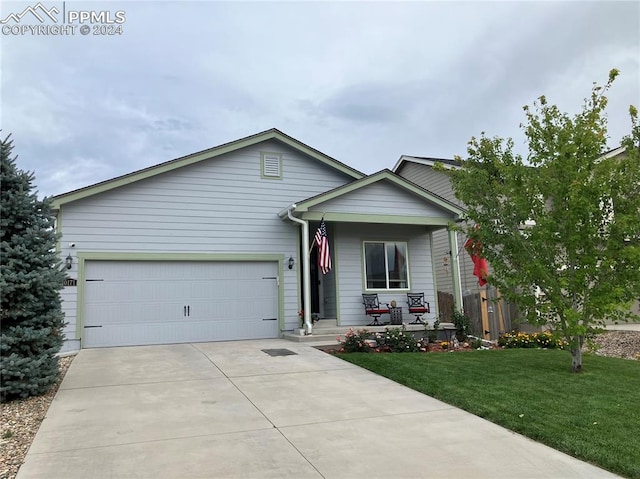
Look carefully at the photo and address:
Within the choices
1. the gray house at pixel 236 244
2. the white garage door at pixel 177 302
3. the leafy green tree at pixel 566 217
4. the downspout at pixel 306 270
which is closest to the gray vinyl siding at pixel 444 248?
the gray house at pixel 236 244

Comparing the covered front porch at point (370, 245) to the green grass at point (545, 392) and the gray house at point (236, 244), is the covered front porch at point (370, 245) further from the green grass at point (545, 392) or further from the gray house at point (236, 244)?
the green grass at point (545, 392)

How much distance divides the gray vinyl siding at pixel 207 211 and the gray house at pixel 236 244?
0.09ft

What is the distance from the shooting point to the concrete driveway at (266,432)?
3717mm

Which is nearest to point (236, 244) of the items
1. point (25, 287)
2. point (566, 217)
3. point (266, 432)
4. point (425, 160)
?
point (25, 287)

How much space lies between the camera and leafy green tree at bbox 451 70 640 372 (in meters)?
7.37

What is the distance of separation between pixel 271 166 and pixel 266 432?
9263 mm

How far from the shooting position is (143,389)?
6.52m

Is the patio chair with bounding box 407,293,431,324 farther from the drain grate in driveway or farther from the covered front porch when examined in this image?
the drain grate in driveway

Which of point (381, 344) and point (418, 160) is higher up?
point (418, 160)

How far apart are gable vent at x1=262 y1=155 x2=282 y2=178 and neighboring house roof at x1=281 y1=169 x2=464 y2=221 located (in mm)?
1339

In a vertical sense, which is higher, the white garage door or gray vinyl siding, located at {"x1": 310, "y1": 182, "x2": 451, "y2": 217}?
gray vinyl siding, located at {"x1": 310, "y1": 182, "x2": 451, "y2": 217}

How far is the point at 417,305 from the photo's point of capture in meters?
13.1

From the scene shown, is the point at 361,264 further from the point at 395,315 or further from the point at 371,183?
the point at 371,183

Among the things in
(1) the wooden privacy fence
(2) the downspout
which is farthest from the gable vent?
(1) the wooden privacy fence
